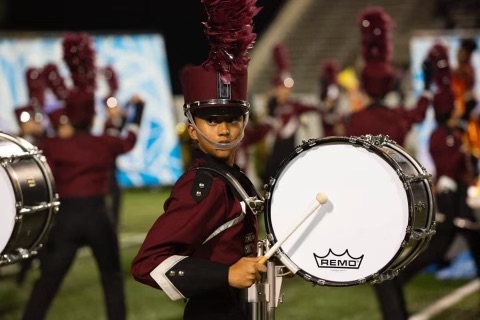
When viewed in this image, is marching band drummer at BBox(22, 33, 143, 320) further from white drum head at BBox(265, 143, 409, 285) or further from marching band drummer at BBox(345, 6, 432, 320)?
white drum head at BBox(265, 143, 409, 285)

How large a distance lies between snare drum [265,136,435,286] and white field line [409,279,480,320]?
10.3ft

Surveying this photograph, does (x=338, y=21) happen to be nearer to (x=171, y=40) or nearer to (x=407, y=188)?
(x=171, y=40)

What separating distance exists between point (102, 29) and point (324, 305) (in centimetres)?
1403

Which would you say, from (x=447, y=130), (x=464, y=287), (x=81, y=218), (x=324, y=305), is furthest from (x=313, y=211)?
(x=464, y=287)

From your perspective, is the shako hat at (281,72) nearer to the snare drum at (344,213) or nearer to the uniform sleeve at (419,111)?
the uniform sleeve at (419,111)

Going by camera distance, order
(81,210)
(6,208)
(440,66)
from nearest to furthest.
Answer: (6,208), (81,210), (440,66)

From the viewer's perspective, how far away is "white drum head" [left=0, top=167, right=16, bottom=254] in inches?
155

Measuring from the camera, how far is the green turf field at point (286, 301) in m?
6.46

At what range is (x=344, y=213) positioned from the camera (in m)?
3.17

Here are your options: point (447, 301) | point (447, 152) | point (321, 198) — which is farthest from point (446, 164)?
Answer: point (321, 198)

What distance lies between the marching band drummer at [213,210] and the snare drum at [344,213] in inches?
4.5

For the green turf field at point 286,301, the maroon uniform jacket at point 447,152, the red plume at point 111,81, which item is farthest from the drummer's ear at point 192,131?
the red plume at point 111,81

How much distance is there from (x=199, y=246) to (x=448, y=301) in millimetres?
4071

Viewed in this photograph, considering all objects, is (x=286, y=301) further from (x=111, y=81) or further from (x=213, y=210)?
(x=111, y=81)
